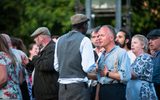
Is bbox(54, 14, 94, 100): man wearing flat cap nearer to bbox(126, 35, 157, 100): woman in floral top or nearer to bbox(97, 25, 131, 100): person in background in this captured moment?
bbox(97, 25, 131, 100): person in background

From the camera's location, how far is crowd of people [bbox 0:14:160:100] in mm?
10203

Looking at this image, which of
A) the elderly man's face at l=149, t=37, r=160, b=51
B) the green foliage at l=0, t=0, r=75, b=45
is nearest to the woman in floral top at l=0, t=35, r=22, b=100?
the elderly man's face at l=149, t=37, r=160, b=51

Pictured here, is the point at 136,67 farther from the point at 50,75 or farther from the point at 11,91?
the point at 11,91

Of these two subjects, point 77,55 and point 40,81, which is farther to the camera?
point 40,81

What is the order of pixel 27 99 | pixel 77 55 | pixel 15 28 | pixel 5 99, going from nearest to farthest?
1. pixel 5 99
2. pixel 77 55
3. pixel 27 99
4. pixel 15 28

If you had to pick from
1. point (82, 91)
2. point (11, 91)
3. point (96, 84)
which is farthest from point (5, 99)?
point (96, 84)

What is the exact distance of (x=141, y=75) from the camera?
1147cm

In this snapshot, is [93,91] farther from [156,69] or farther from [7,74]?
[7,74]

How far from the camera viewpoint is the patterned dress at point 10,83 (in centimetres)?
985

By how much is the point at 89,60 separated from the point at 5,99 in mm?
1379

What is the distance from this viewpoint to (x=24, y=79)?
11852 mm

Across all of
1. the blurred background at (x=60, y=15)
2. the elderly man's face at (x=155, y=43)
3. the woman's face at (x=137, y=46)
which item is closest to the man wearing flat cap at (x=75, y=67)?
the woman's face at (x=137, y=46)

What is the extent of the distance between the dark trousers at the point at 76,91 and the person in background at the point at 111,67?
224 millimetres

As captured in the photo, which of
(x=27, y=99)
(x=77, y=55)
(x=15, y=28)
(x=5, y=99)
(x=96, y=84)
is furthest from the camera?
(x=15, y=28)
